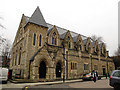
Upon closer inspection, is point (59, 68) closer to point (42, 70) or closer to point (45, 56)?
point (42, 70)

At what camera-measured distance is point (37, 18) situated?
2362cm

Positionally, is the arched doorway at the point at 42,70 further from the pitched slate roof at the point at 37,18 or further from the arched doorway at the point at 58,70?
the pitched slate roof at the point at 37,18

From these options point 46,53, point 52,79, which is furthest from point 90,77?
point 46,53

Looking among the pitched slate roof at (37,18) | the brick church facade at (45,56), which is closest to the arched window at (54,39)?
the brick church facade at (45,56)

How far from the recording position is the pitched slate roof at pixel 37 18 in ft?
74.0

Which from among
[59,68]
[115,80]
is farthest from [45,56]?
[115,80]

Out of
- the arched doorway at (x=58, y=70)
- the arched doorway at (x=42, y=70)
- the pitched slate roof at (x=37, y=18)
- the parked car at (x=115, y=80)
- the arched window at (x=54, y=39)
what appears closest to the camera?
the parked car at (x=115, y=80)

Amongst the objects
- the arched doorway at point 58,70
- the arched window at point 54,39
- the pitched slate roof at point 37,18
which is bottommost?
the arched doorway at point 58,70

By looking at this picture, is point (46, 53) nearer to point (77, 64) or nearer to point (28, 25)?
point (28, 25)

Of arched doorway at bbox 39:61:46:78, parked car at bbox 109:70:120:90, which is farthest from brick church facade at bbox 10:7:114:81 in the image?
parked car at bbox 109:70:120:90

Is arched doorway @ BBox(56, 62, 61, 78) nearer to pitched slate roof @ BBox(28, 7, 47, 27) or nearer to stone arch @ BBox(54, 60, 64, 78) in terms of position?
stone arch @ BBox(54, 60, 64, 78)

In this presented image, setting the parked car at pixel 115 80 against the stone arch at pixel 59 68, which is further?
the stone arch at pixel 59 68

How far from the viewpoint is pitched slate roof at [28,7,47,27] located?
74.0ft

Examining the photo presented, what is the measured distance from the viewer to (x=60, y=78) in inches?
845
